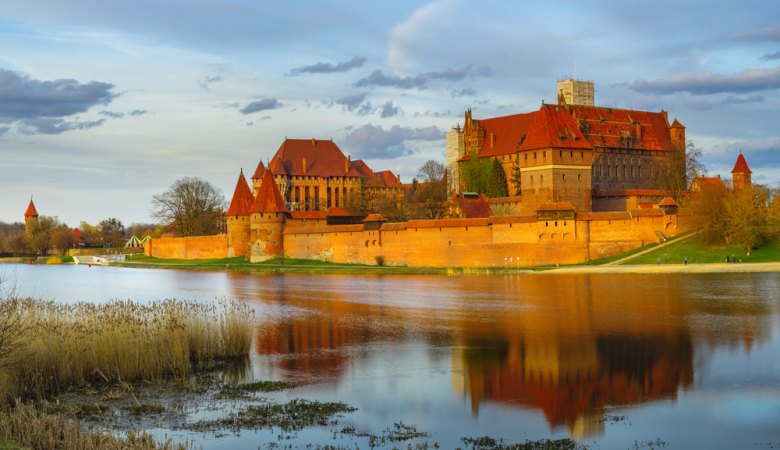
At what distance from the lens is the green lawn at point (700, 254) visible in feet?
99.1

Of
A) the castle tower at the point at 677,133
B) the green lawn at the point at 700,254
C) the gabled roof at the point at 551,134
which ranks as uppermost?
the castle tower at the point at 677,133

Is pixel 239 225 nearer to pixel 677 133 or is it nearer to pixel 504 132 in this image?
pixel 504 132

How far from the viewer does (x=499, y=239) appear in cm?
3497

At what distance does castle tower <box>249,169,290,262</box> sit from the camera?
4484 cm

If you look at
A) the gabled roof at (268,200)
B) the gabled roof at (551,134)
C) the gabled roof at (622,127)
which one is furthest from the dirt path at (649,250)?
the gabled roof at (268,200)

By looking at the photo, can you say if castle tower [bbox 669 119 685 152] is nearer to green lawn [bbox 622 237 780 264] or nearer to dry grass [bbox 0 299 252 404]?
green lawn [bbox 622 237 780 264]

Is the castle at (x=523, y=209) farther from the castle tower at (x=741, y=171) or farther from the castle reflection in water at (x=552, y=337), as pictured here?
the castle reflection in water at (x=552, y=337)

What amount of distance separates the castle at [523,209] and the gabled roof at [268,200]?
2.5 inches

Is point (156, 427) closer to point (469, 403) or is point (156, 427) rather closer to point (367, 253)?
point (469, 403)

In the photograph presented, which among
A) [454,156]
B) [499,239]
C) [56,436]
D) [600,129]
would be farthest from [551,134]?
[56,436]

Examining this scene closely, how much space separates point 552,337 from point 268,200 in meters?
31.7

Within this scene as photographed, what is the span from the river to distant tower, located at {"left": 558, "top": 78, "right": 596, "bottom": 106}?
3889cm

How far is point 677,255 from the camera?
1241 inches

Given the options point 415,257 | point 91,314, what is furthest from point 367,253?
point 91,314
